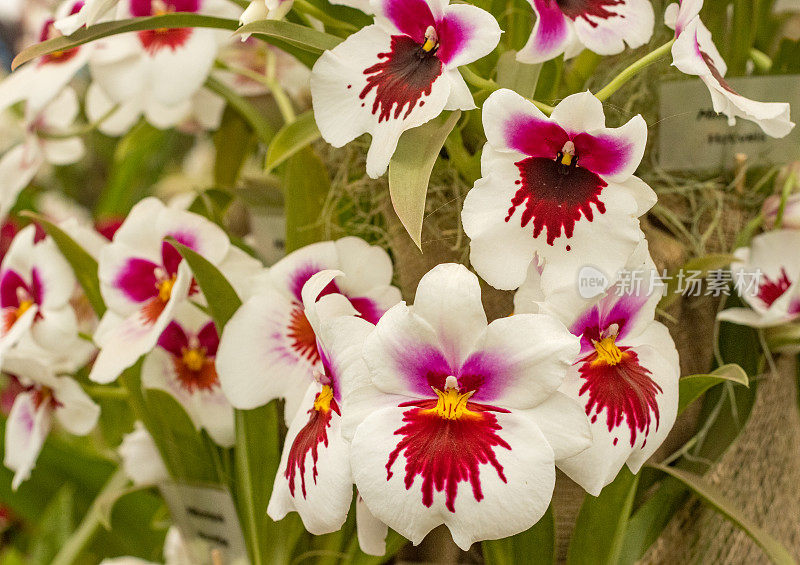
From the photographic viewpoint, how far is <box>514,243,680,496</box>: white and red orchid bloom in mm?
524

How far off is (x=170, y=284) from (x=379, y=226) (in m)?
0.21

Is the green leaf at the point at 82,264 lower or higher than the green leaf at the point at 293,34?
lower

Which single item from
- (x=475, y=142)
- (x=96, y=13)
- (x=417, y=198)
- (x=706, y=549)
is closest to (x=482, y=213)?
(x=417, y=198)

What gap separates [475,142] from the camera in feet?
2.17

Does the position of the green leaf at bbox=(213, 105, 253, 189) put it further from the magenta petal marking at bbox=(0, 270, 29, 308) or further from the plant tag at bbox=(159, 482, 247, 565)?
the plant tag at bbox=(159, 482, 247, 565)

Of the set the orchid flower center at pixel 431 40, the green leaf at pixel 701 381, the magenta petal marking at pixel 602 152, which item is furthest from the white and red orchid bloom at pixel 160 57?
the green leaf at pixel 701 381

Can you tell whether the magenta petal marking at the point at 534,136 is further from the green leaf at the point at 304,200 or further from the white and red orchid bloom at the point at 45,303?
the white and red orchid bloom at the point at 45,303

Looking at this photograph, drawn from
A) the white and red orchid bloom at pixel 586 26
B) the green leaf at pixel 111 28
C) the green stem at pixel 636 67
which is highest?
the green leaf at pixel 111 28

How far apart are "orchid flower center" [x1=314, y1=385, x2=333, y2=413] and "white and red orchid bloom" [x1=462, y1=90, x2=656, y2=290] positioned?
0.15 m

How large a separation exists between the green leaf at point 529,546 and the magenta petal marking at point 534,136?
287mm

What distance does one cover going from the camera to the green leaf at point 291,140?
0.67 metres

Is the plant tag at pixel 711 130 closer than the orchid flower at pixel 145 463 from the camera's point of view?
Yes


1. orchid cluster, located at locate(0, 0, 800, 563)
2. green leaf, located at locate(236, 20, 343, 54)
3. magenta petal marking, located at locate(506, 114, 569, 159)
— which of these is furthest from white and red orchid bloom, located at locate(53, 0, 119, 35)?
magenta petal marking, located at locate(506, 114, 569, 159)

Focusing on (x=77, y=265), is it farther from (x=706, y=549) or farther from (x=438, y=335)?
(x=706, y=549)
